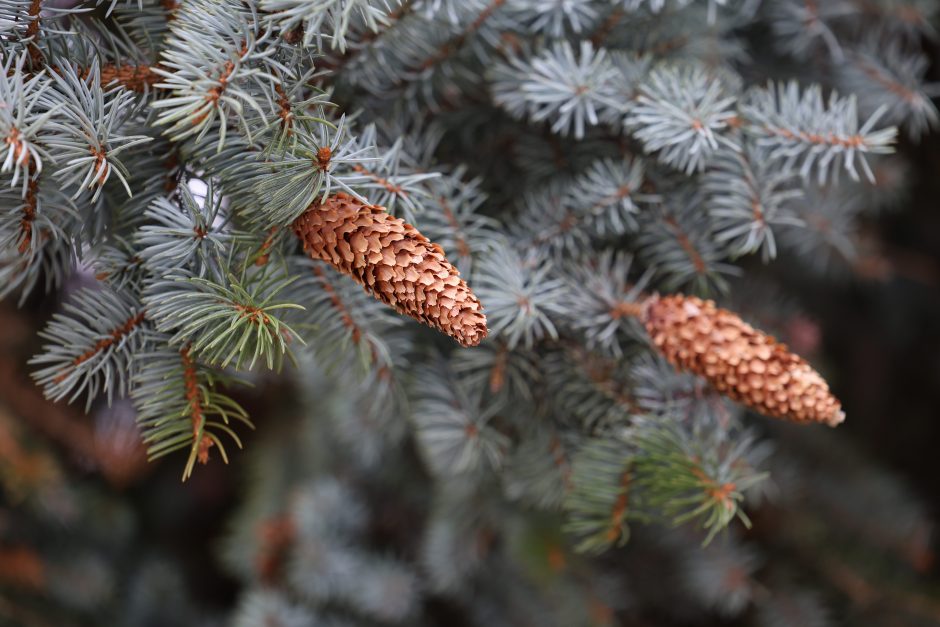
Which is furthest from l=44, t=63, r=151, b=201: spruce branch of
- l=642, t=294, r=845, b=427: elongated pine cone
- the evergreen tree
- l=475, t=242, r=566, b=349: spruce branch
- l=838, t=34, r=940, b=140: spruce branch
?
l=838, t=34, r=940, b=140: spruce branch

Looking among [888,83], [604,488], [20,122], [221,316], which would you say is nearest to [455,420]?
[604,488]

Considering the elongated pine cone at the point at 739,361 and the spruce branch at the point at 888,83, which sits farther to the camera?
the spruce branch at the point at 888,83

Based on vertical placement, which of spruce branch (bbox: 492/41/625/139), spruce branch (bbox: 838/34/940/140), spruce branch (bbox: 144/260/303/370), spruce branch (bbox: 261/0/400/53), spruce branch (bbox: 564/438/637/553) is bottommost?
spruce branch (bbox: 564/438/637/553)

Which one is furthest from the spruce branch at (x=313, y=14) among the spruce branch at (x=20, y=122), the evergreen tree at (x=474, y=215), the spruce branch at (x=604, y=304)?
the spruce branch at (x=604, y=304)

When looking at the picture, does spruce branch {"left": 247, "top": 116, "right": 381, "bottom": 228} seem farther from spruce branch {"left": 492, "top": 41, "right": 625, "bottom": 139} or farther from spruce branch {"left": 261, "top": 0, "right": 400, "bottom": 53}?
spruce branch {"left": 492, "top": 41, "right": 625, "bottom": 139}

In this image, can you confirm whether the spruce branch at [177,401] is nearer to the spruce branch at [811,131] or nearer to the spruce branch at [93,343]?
the spruce branch at [93,343]

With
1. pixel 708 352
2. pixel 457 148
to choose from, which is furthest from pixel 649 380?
pixel 457 148

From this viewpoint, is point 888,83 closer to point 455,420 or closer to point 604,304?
point 604,304

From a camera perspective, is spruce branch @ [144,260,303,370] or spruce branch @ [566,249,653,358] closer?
spruce branch @ [144,260,303,370]
